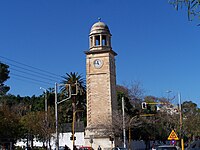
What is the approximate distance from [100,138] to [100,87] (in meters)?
9.47

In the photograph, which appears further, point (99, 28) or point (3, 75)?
point (3, 75)

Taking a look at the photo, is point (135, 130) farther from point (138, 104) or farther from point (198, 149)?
point (198, 149)

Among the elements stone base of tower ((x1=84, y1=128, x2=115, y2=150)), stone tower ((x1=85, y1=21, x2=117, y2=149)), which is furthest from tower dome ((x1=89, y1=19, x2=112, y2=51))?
stone base of tower ((x1=84, y1=128, x2=115, y2=150))

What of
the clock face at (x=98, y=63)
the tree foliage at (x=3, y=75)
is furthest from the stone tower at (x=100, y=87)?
the tree foliage at (x=3, y=75)

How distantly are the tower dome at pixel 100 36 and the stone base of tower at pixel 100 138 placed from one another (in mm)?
15702

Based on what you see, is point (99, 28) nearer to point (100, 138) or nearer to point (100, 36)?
point (100, 36)

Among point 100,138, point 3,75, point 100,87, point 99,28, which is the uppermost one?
point 99,28

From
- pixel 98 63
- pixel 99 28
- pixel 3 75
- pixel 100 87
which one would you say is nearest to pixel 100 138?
pixel 100 87

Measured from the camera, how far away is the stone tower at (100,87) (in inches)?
2734

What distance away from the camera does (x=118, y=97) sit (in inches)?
3211

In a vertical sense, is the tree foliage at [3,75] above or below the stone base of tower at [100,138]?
above

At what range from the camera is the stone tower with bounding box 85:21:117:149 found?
69.4 metres

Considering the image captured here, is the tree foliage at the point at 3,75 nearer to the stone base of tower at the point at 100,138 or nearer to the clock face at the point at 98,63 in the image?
the clock face at the point at 98,63

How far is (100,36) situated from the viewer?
72562 mm
